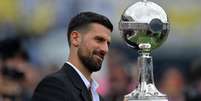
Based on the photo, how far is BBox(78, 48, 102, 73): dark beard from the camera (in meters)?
5.86

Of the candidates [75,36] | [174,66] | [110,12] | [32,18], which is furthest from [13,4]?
[75,36]

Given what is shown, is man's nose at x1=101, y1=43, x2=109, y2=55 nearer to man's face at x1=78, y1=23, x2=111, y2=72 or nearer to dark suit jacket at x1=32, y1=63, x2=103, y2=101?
man's face at x1=78, y1=23, x2=111, y2=72

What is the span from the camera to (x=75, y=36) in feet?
19.5

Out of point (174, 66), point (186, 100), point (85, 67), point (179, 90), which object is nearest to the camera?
point (85, 67)

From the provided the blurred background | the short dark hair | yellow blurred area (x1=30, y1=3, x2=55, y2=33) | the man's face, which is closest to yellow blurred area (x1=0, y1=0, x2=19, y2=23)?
the blurred background

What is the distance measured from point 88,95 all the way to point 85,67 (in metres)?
0.15

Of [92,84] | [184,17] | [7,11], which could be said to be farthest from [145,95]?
[184,17]

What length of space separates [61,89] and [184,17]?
225 inches

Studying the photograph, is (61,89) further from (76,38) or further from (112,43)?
(112,43)

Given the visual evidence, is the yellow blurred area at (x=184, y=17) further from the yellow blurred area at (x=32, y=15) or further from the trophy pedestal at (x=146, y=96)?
the trophy pedestal at (x=146, y=96)

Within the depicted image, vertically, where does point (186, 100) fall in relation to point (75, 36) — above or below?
below

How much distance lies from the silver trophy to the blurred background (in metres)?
3.74

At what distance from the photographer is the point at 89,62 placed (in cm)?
589

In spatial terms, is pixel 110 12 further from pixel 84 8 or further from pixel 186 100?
pixel 186 100
